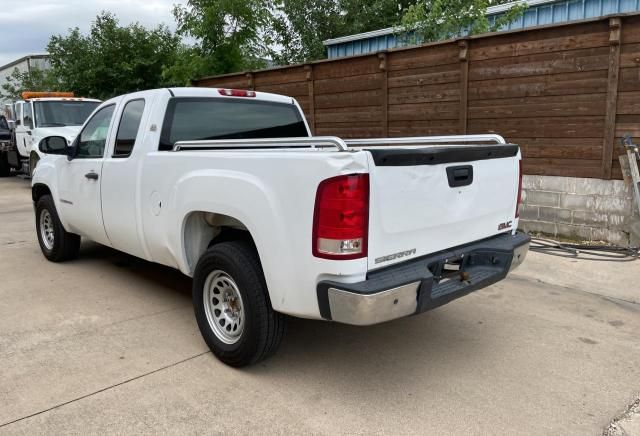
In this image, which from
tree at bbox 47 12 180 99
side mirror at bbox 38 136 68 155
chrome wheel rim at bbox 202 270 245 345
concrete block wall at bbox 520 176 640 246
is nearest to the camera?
chrome wheel rim at bbox 202 270 245 345

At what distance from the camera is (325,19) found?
20969 mm

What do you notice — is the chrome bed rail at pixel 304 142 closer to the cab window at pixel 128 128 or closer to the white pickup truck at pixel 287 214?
the white pickup truck at pixel 287 214

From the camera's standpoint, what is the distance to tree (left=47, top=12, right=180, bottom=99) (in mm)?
18453

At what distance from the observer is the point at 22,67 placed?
30250 mm

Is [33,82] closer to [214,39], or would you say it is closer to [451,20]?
[214,39]

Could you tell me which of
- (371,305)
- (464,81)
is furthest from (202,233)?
(464,81)

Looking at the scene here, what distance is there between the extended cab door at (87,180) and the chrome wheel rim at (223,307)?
1.75m

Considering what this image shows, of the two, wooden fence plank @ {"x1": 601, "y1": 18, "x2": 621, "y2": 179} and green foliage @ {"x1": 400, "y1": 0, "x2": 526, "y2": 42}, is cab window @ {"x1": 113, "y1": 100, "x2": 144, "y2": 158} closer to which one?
wooden fence plank @ {"x1": 601, "y1": 18, "x2": 621, "y2": 179}

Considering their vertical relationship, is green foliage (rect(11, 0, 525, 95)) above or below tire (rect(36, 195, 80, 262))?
above

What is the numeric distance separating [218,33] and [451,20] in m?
5.93

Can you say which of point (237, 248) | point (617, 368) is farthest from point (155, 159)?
point (617, 368)

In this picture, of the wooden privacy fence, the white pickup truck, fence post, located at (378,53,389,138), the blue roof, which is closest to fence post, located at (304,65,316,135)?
the wooden privacy fence

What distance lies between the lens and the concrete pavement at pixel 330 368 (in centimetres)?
298

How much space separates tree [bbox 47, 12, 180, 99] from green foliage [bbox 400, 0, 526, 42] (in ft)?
36.7
